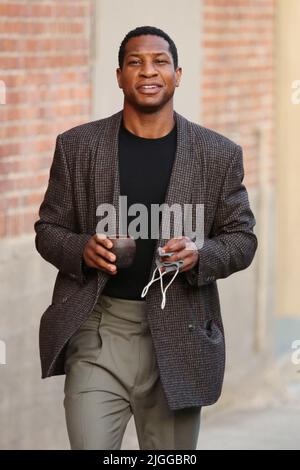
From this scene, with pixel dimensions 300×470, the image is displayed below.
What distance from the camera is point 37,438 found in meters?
7.81

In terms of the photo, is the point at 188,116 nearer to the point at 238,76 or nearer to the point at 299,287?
the point at 238,76

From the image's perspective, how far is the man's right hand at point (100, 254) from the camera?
5141 millimetres

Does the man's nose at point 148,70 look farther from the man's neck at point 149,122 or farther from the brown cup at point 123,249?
the brown cup at point 123,249

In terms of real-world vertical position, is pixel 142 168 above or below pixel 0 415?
above

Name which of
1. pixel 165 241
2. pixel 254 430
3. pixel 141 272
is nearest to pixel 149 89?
pixel 165 241

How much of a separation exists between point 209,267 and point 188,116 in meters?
3.98

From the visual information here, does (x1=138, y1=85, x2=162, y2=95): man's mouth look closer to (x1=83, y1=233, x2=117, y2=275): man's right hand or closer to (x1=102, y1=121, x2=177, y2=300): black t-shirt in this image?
(x1=102, y1=121, x2=177, y2=300): black t-shirt

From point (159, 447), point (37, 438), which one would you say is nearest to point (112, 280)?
point (159, 447)

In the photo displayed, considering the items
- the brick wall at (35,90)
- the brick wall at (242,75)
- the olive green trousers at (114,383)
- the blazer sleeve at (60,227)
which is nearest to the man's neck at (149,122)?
the blazer sleeve at (60,227)

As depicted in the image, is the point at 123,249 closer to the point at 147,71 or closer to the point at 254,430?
the point at 147,71

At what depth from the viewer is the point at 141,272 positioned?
17.5 ft

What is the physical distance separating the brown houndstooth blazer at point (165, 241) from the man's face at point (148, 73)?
7.2 inches

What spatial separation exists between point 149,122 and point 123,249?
0.58 metres

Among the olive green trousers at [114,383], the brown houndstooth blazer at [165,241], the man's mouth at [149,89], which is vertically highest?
the man's mouth at [149,89]
